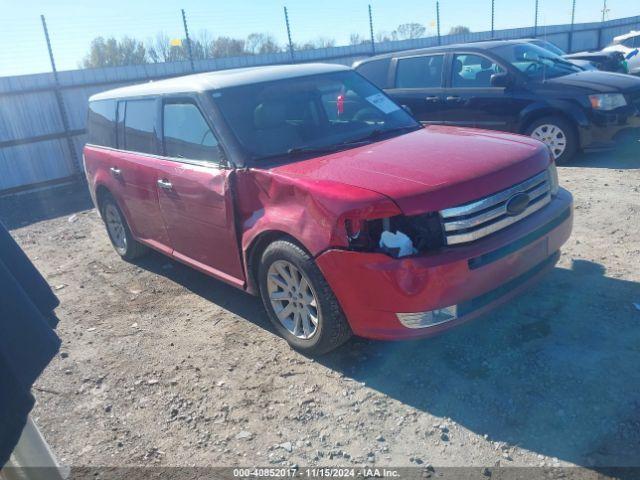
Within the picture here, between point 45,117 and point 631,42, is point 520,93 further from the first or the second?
point 631,42

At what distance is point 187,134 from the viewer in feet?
13.9

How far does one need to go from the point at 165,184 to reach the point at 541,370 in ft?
10.2

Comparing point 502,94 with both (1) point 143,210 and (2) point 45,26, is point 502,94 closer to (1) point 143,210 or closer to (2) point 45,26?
(1) point 143,210

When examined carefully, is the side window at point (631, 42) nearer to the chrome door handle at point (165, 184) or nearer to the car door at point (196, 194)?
the car door at point (196, 194)

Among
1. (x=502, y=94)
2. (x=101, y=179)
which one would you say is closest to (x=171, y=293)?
(x=101, y=179)

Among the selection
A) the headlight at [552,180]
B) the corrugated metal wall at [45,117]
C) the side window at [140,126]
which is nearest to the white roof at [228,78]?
the side window at [140,126]

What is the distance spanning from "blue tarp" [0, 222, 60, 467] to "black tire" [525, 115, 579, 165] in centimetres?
714

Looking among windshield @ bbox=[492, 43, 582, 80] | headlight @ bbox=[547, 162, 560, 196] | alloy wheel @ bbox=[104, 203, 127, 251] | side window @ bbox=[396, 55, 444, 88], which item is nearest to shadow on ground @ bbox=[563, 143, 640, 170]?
windshield @ bbox=[492, 43, 582, 80]

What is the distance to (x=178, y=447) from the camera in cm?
297

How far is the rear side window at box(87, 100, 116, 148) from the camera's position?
5.50m

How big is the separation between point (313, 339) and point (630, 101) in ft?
20.0

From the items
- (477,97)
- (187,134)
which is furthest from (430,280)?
(477,97)

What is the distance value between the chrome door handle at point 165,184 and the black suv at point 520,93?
5.09 meters

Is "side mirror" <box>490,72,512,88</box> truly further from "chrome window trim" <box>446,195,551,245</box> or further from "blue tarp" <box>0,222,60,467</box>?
"blue tarp" <box>0,222,60,467</box>
